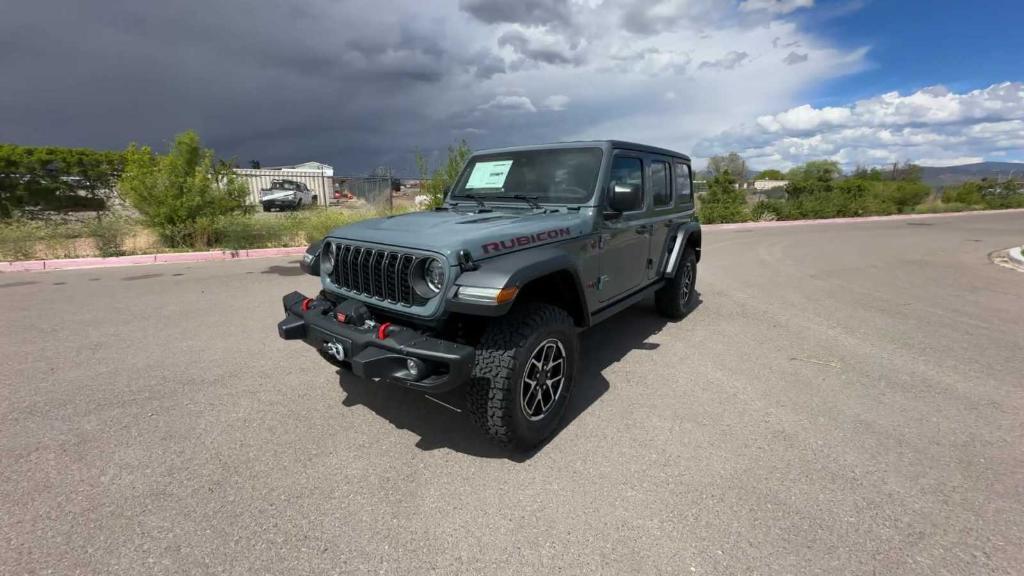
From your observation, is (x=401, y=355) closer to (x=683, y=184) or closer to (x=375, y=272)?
(x=375, y=272)

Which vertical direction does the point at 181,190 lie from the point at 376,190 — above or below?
below

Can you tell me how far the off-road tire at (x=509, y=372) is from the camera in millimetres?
2441

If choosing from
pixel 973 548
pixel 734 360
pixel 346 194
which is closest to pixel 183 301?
pixel 734 360

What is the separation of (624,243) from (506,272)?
171 centimetres

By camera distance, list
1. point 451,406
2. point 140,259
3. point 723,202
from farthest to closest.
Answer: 1. point 723,202
2. point 140,259
3. point 451,406

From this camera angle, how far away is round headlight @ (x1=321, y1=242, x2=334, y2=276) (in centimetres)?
320

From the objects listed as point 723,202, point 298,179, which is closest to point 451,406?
point 723,202

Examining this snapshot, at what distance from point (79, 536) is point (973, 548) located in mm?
3907

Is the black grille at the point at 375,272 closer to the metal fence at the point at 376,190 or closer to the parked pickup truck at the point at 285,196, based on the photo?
the metal fence at the point at 376,190

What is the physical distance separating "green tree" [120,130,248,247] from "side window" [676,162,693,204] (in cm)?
956

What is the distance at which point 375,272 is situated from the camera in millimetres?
2775

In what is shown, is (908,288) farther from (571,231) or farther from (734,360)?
(571,231)

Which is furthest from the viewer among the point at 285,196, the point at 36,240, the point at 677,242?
the point at 285,196

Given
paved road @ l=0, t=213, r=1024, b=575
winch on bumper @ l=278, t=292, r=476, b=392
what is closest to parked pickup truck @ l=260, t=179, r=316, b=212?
paved road @ l=0, t=213, r=1024, b=575
